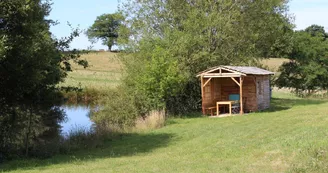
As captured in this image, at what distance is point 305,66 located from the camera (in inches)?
1676

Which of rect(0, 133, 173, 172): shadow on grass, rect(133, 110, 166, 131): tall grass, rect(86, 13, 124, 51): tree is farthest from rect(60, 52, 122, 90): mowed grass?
rect(86, 13, 124, 51): tree

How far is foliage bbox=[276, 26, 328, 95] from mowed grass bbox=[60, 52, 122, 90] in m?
17.3

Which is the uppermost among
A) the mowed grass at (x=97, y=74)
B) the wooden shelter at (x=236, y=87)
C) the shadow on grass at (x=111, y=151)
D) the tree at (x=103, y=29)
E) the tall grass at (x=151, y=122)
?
the tree at (x=103, y=29)

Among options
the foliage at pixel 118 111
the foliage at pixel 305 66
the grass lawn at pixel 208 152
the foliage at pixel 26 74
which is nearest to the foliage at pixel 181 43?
the foliage at pixel 118 111

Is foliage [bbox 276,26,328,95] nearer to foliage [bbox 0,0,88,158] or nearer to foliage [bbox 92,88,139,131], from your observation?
A: foliage [bbox 92,88,139,131]

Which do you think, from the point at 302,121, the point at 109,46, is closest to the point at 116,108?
the point at 302,121

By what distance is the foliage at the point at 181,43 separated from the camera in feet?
78.9

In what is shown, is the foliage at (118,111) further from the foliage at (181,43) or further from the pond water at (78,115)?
the pond water at (78,115)

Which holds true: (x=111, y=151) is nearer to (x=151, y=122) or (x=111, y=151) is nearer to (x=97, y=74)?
(x=151, y=122)

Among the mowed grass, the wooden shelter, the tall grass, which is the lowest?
the tall grass

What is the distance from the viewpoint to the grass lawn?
8844mm

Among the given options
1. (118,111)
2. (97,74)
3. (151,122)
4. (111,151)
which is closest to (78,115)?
(118,111)

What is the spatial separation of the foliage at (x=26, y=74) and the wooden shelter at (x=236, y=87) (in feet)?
29.0

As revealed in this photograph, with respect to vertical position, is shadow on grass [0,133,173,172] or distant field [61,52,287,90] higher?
distant field [61,52,287,90]
